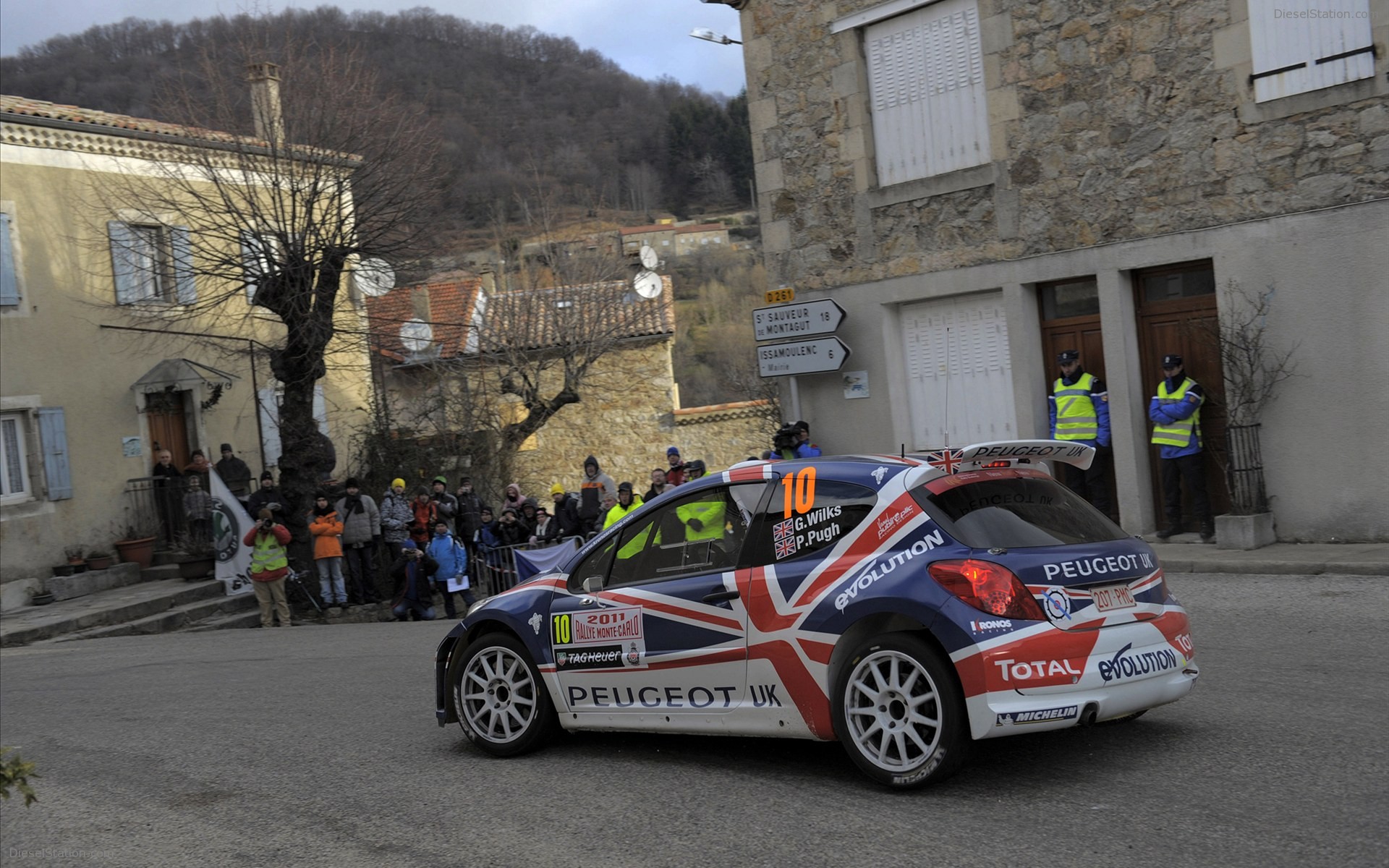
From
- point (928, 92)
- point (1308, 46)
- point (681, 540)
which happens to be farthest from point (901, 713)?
point (928, 92)

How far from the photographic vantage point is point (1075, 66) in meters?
13.6

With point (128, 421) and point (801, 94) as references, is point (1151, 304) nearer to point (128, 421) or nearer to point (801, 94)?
point (801, 94)

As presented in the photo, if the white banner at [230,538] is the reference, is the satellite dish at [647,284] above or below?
above

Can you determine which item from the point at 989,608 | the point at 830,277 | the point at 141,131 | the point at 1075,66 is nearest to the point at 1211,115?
the point at 1075,66

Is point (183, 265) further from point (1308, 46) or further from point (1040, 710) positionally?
point (1040, 710)

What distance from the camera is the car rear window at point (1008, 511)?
19.2 ft

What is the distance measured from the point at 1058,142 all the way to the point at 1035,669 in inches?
377

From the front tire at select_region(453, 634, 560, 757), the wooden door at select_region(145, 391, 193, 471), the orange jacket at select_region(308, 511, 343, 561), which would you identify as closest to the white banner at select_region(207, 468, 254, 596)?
the orange jacket at select_region(308, 511, 343, 561)

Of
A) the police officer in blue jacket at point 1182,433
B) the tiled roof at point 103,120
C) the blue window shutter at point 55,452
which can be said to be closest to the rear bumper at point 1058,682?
the police officer in blue jacket at point 1182,433

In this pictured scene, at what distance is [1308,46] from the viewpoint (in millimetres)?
11953

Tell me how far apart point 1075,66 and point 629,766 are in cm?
977

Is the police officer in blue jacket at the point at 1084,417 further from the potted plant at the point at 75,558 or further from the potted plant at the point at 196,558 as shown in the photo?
the potted plant at the point at 75,558

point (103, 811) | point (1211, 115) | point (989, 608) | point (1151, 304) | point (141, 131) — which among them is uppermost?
point (141, 131)

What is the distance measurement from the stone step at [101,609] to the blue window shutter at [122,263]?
16.9 feet
